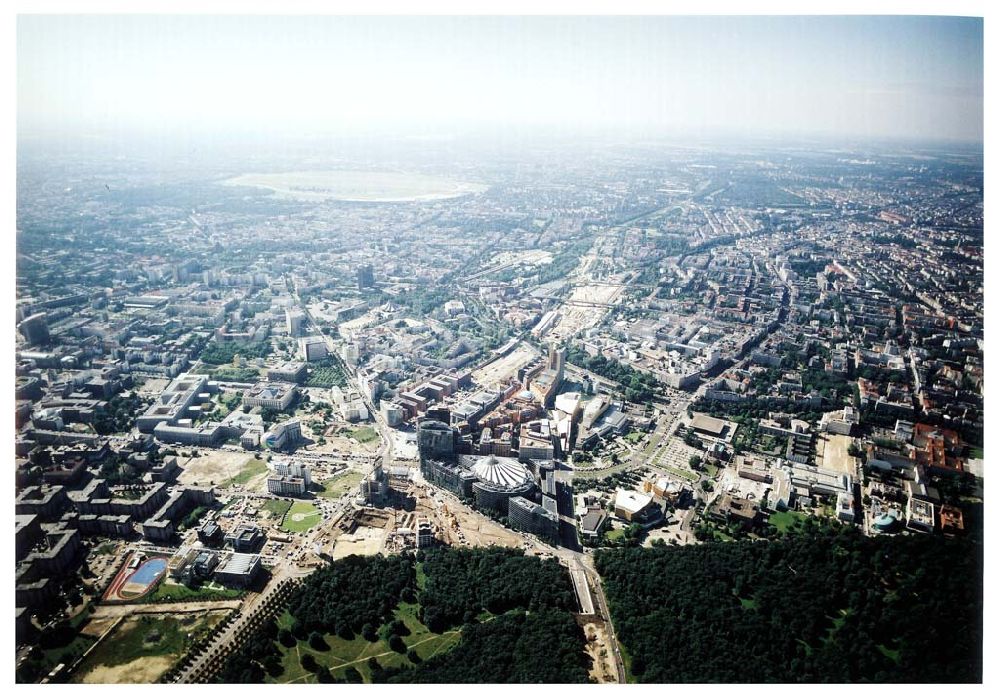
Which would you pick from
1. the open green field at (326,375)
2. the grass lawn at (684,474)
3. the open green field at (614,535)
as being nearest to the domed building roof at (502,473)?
the open green field at (614,535)

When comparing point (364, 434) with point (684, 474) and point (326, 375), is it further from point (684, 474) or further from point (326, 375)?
point (684, 474)

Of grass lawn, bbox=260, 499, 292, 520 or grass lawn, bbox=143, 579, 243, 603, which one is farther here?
grass lawn, bbox=260, 499, 292, 520

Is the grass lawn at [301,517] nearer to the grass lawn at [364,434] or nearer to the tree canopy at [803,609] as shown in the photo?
the grass lawn at [364,434]

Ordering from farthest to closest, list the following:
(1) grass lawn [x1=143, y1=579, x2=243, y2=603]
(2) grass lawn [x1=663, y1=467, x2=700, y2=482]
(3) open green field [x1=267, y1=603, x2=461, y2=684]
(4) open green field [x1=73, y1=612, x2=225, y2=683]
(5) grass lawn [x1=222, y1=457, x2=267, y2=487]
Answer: (2) grass lawn [x1=663, y1=467, x2=700, y2=482]
(5) grass lawn [x1=222, y1=457, x2=267, y2=487]
(1) grass lawn [x1=143, y1=579, x2=243, y2=603]
(3) open green field [x1=267, y1=603, x2=461, y2=684]
(4) open green field [x1=73, y1=612, x2=225, y2=683]

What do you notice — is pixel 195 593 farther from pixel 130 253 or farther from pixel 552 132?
pixel 552 132

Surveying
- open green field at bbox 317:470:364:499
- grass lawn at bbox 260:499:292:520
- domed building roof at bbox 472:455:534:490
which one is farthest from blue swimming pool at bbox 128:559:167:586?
domed building roof at bbox 472:455:534:490

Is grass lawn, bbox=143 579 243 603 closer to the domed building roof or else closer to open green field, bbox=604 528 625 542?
the domed building roof
